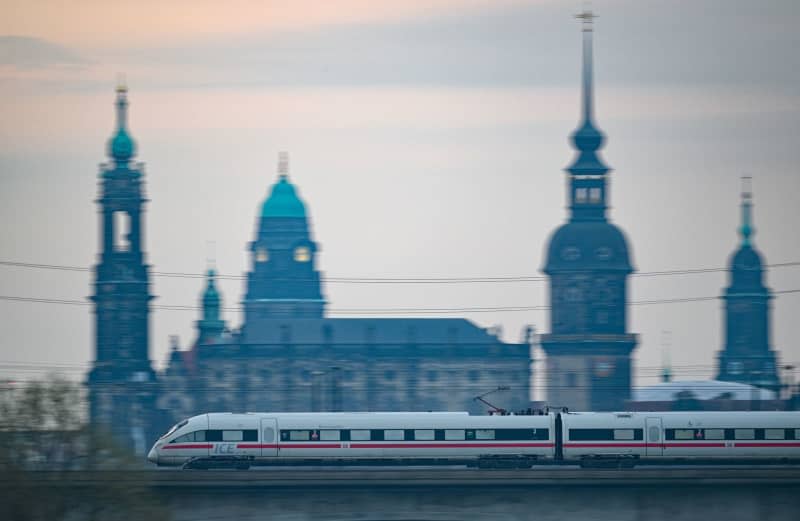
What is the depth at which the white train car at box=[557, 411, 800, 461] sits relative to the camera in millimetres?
74562

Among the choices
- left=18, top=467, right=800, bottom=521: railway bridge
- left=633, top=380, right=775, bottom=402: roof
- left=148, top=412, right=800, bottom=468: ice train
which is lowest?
left=18, top=467, right=800, bottom=521: railway bridge

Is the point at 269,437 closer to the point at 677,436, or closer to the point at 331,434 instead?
the point at 331,434

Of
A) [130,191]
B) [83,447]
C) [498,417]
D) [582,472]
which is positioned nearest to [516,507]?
[582,472]

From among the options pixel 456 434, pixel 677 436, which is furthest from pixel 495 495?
pixel 677 436

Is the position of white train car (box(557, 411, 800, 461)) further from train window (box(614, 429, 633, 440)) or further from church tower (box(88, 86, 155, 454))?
church tower (box(88, 86, 155, 454))

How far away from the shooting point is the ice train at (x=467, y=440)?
2928 inches

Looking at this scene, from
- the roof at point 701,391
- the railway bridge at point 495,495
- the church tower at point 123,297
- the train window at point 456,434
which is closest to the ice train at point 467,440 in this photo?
the train window at point 456,434

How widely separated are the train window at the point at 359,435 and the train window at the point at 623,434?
9.46 meters

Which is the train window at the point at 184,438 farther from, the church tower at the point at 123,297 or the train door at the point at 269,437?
the church tower at the point at 123,297

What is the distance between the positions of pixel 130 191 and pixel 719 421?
408 feet

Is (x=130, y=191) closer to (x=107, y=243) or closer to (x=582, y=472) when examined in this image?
(x=107, y=243)

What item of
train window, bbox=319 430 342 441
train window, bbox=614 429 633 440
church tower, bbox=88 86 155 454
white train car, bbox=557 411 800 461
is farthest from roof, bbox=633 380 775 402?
train window, bbox=319 430 342 441

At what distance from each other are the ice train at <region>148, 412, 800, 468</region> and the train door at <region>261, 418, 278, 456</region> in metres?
0.04

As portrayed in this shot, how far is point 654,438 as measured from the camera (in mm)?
74938
